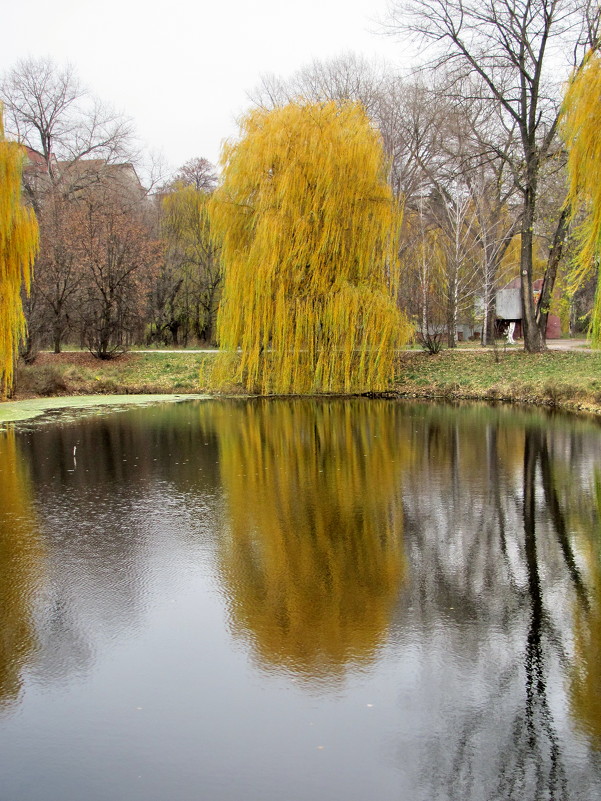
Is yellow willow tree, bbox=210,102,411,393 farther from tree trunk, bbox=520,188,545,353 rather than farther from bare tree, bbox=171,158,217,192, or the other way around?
bare tree, bbox=171,158,217,192

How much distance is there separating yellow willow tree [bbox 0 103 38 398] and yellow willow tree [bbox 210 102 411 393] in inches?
261

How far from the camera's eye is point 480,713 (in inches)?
170

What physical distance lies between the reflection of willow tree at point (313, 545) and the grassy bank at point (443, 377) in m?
8.44

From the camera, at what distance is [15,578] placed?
21.9ft

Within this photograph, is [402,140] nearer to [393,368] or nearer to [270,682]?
[393,368]

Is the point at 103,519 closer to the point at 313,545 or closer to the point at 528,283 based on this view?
the point at 313,545

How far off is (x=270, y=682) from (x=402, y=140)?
99.7 feet

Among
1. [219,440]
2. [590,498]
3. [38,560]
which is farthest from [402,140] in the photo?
[38,560]

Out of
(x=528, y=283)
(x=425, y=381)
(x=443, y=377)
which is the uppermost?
(x=528, y=283)

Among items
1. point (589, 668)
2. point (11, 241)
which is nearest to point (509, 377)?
point (11, 241)

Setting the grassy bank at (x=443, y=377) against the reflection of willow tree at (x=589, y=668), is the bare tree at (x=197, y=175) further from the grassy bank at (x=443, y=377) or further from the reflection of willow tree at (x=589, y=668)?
the reflection of willow tree at (x=589, y=668)

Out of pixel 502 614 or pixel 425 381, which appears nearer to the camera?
pixel 502 614

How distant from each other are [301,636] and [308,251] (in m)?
18.7

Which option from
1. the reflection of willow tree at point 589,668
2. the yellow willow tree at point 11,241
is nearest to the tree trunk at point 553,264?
the yellow willow tree at point 11,241
